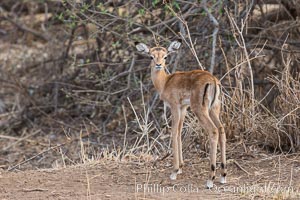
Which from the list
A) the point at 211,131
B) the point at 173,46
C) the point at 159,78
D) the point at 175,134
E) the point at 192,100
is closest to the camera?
the point at 211,131

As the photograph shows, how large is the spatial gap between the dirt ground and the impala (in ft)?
0.73

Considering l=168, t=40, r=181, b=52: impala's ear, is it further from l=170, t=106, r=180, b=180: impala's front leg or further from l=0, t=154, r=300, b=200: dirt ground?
l=0, t=154, r=300, b=200: dirt ground

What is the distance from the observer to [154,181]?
7012 mm

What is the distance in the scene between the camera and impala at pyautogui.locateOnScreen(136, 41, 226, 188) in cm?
656

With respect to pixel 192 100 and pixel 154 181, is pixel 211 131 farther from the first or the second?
pixel 154 181

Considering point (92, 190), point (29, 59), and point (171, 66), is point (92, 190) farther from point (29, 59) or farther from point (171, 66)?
point (29, 59)

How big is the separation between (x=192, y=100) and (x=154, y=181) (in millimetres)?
926

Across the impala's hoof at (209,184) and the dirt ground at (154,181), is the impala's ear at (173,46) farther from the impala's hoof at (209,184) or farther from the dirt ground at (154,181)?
the impala's hoof at (209,184)

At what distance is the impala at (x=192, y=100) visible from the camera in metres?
6.56

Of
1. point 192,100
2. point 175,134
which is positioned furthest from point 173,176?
point 192,100

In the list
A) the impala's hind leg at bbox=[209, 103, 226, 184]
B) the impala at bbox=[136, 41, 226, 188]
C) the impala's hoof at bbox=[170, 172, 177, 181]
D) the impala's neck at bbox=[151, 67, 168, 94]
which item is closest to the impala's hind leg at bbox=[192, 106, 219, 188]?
the impala at bbox=[136, 41, 226, 188]

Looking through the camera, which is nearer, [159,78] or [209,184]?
[209,184]

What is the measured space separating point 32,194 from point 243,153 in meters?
2.42

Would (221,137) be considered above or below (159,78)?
below
